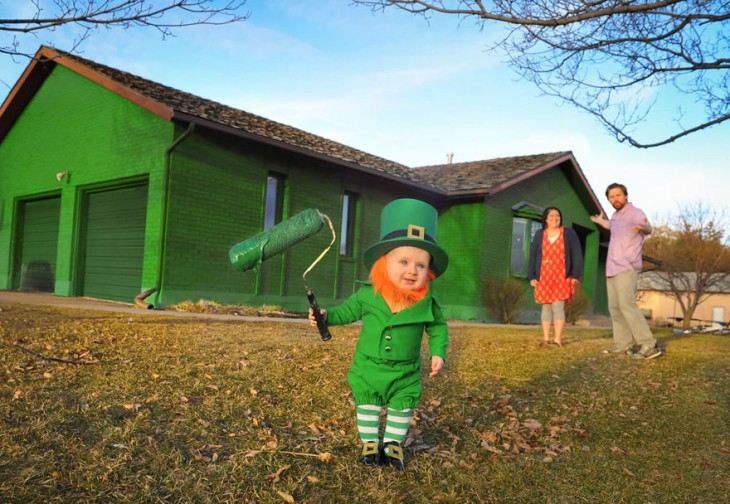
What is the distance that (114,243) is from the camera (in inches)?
502

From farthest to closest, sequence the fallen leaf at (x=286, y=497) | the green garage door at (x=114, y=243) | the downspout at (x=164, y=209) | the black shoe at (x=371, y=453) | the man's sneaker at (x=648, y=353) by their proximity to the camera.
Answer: the green garage door at (x=114, y=243) < the downspout at (x=164, y=209) < the man's sneaker at (x=648, y=353) < the black shoe at (x=371, y=453) < the fallen leaf at (x=286, y=497)

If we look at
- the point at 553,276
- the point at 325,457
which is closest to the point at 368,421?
the point at 325,457

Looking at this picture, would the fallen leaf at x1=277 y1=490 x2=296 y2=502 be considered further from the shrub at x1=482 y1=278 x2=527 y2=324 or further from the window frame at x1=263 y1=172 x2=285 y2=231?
the shrub at x1=482 y1=278 x2=527 y2=324

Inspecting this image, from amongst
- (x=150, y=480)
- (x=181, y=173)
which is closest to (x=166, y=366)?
(x=150, y=480)

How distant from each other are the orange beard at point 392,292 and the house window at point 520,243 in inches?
591

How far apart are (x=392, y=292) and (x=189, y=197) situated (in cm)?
898

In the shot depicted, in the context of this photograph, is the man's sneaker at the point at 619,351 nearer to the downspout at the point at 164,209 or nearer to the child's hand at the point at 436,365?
the child's hand at the point at 436,365

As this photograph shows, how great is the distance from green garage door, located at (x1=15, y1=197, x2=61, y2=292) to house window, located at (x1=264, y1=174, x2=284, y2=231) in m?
5.96

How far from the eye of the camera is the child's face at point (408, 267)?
303 cm

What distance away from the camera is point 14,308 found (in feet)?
29.0

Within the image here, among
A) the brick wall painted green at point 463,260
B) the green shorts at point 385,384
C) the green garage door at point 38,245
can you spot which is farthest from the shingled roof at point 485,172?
the green shorts at point 385,384

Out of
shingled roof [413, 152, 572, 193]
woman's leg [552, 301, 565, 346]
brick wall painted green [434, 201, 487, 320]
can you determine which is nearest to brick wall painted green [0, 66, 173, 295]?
woman's leg [552, 301, 565, 346]

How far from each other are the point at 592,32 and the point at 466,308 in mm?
10402

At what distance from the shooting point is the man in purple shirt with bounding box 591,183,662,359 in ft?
23.4
